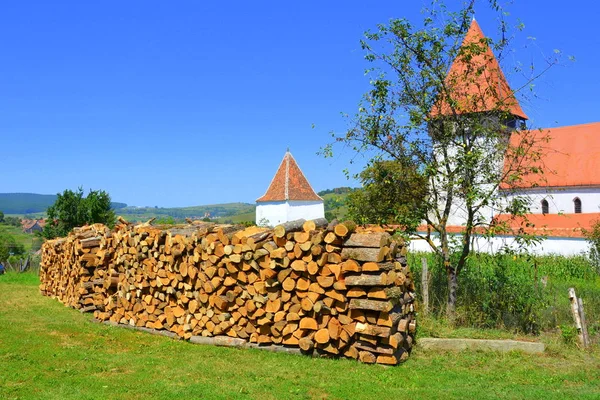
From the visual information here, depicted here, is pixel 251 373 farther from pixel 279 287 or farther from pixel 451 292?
pixel 451 292

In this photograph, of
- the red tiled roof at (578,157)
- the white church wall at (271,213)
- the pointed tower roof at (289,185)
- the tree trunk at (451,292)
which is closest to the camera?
the tree trunk at (451,292)

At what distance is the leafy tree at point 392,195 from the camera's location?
10523mm

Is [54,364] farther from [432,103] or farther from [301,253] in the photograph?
[432,103]

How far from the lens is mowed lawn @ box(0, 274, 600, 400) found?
21.7ft

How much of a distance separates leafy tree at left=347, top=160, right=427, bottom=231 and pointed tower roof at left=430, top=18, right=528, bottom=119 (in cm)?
130

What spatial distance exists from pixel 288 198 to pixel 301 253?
39058mm

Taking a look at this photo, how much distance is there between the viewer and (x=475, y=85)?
10617 millimetres

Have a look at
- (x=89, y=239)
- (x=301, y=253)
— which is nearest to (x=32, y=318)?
(x=89, y=239)

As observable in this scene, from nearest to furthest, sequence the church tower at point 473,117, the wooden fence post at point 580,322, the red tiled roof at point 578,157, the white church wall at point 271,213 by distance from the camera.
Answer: the wooden fence post at point 580,322 < the church tower at point 473,117 < the red tiled roof at point 578,157 < the white church wall at point 271,213

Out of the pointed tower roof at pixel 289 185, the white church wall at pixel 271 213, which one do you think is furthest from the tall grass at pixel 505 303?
the pointed tower roof at pixel 289 185

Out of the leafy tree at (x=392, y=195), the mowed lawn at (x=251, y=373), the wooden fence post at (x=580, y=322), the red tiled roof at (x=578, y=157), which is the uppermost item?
the red tiled roof at (x=578, y=157)

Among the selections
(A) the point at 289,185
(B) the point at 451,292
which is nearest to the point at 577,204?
(A) the point at 289,185

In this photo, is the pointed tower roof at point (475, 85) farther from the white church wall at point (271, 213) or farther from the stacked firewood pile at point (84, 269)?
the white church wall at point (271, 213)

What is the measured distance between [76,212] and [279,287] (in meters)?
22.3
